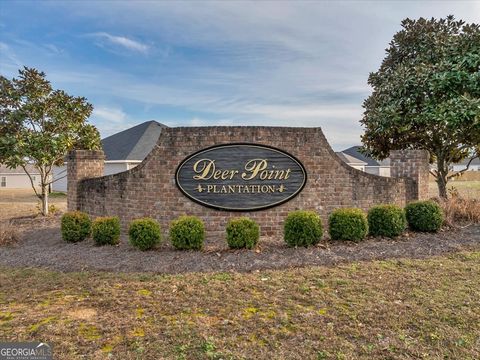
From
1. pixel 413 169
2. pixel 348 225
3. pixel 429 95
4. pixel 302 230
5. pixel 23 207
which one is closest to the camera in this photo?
pixel 302 230

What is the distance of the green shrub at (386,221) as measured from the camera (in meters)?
7.95

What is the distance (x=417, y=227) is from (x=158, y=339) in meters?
7.43

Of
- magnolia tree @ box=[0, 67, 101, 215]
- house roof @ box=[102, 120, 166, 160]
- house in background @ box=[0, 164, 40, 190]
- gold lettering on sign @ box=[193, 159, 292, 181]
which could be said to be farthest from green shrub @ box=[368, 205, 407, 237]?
house in background @ box=[0, 164, 40, 190]

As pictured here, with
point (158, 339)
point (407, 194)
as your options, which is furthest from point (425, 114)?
point (158, 339)

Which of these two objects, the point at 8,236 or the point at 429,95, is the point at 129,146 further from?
the point at 429,95

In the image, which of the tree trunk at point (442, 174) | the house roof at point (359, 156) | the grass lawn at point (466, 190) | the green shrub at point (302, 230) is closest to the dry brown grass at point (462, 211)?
the grass lawn at point (466, 190)

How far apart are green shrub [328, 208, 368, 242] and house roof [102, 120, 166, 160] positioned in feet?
52.8

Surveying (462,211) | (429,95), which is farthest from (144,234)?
(429,95)

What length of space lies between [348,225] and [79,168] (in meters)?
8.15

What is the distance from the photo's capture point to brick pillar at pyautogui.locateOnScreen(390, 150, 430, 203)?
1048cm

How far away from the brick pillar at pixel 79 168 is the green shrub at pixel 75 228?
2.21 m

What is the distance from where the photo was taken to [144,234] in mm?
7188

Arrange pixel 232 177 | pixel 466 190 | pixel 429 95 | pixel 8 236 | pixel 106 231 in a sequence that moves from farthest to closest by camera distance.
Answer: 1. pixel 466 190
2. pixel 429 95
3. pixel 232 177
4. pixel 8 236
5. pixel 106 231

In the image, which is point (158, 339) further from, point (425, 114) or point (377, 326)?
point (425, 114)
